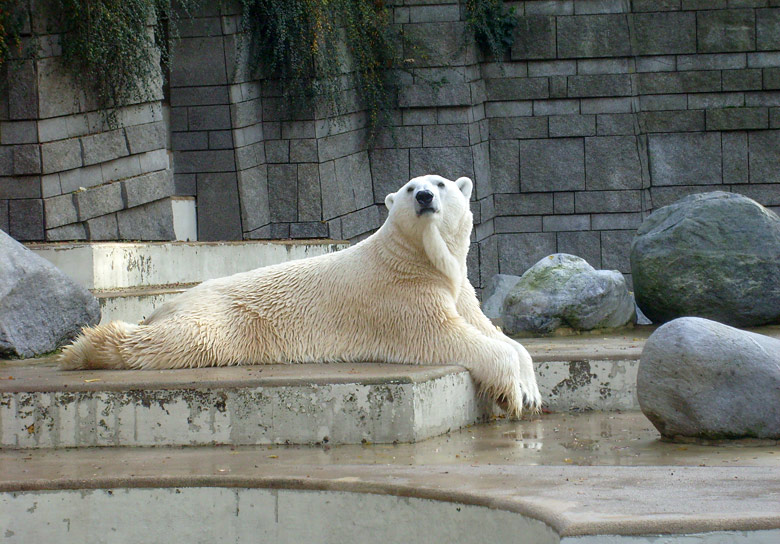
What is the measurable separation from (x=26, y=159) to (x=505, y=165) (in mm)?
5413

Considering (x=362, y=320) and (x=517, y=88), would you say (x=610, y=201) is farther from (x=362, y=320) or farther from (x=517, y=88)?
(x=362, y=320)

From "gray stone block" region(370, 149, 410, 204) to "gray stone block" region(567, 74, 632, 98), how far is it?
1.89 m

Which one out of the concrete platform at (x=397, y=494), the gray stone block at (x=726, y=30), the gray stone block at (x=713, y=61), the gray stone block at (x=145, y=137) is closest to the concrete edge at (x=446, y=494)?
the concrete platform at (x=397, y=494)

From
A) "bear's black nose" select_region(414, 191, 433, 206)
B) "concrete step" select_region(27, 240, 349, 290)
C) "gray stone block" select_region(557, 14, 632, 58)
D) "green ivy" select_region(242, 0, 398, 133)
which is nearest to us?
"bear's black nose" select_region(414, 191, 433, 206)

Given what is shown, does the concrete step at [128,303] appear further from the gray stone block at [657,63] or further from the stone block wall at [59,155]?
the gray stone block at [657,63]

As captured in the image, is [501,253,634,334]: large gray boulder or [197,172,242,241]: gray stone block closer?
[501,253,634,334]: large gray boulder

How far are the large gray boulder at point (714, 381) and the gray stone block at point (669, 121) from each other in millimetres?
7063

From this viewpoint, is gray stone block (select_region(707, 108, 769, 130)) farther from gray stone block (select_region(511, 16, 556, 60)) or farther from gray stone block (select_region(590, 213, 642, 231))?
gray stone block (select_region(511, 16, 556, 60))

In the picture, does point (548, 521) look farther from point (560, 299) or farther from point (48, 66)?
point (48, 66)

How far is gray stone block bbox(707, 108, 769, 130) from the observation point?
10586mm

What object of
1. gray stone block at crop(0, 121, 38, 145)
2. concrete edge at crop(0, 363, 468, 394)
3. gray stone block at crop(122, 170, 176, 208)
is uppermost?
gray stone block at crop(0, 121, 38, 145)

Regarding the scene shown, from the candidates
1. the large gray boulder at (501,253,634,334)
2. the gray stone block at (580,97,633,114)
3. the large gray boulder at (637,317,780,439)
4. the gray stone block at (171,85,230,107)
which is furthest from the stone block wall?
the gray stone block at (580,97,633,114)

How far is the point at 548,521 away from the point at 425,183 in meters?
2.19

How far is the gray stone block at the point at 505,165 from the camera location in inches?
421
